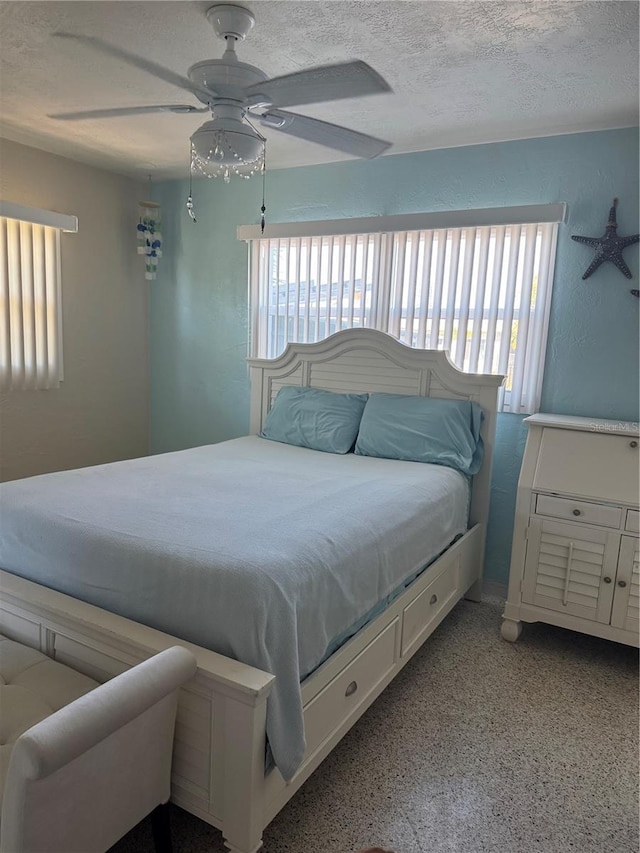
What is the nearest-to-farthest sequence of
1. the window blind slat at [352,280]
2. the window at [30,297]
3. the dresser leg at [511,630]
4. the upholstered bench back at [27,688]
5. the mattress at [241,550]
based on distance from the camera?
the upholstered bench back at [27,688] < the mattress at [241,550] < the dresser leg at [511,630] < the window at [30,297] < the window blind slat at [352,280]

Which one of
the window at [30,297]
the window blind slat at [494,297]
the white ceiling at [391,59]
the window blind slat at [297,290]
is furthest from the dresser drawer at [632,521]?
the window at [30,297]

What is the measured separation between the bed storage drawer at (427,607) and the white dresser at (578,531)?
0.98 feet

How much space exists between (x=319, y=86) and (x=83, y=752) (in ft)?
5.68

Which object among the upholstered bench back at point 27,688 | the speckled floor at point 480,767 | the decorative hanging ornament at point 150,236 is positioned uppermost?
the decorative hanging ornament at point 150,236

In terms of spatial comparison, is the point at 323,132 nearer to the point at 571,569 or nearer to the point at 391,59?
the point at 391,59

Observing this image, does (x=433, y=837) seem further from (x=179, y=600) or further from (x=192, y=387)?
(x=192, y=387)

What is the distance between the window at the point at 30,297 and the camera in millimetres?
3275

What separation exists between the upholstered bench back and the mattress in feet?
0.63

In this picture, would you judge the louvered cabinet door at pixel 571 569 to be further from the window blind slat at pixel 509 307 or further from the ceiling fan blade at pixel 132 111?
the ceiling fan blade at pixel 132 111

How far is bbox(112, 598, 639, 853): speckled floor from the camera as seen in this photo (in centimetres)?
158

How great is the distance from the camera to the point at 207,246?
13.1 feet

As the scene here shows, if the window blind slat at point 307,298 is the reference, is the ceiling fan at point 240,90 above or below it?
above

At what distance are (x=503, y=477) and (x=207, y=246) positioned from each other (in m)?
2.56

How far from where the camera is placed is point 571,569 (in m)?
A: 2.51
